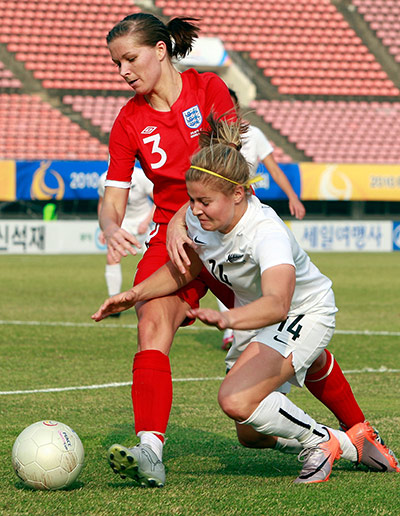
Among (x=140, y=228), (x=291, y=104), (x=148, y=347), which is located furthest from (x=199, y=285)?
(x=291, y=104)

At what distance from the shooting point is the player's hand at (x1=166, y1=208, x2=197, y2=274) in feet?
12.7

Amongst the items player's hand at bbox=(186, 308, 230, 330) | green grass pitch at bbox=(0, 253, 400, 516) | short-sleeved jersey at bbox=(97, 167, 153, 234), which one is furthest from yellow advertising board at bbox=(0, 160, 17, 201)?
player's hand at bbox=(186, 308, 230, 330)

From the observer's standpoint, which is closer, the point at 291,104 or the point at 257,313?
the point at 257,313

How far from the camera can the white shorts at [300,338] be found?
12.4 feet

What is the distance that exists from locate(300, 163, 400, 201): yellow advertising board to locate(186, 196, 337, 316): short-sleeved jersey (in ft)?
66.6

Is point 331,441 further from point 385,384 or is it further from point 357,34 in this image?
point 357,34

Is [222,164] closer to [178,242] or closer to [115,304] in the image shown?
[178,242]

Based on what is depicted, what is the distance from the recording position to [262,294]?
11.7 feet

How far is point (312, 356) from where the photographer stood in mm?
3838

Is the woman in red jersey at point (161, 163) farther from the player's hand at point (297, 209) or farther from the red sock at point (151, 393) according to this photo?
the player's hand at point (297, 209)

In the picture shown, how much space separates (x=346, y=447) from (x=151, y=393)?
92cm

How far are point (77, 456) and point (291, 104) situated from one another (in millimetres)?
25939

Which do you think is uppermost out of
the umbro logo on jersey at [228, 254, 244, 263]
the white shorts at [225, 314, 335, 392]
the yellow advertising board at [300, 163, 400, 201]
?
the umbro logo on jersey at [228, 254, 244, 263]

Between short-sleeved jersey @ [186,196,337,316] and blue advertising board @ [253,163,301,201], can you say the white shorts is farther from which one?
blue advertising board @ [253,163,301,201]
